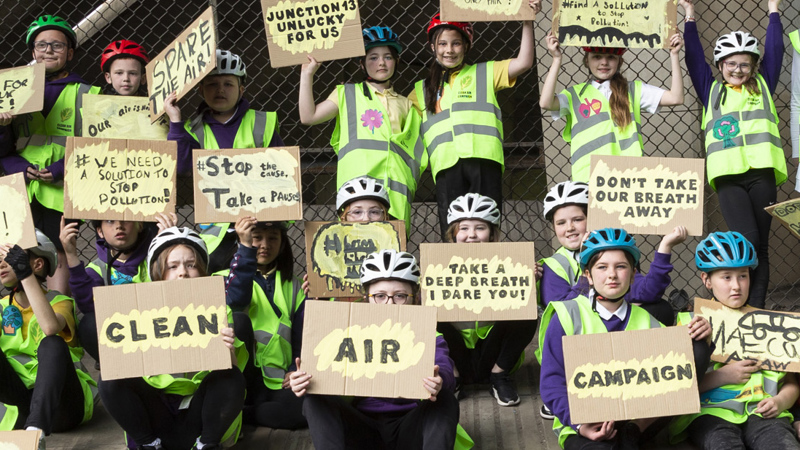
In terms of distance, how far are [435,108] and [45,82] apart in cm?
236

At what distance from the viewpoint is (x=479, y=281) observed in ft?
16.2

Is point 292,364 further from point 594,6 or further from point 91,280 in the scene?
point 594,6

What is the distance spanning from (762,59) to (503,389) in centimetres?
255

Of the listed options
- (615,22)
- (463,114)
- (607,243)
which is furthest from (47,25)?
(607,243)

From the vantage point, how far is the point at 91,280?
5020mm

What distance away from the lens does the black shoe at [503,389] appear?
5.25 meters

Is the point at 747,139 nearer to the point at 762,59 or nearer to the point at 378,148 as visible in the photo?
Result: the point at 762,59

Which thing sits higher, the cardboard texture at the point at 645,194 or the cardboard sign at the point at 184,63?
the cardboard sign at the point at 184,63

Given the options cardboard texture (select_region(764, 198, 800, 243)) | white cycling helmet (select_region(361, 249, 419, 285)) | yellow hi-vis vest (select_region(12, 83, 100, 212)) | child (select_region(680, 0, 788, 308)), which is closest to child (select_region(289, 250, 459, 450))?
white cycling helmet (select_region(361, 249, 419, 285))

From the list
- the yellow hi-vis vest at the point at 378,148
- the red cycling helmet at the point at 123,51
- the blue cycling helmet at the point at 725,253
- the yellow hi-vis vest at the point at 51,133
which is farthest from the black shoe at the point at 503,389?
the red cycling helmet at the point at 123,51

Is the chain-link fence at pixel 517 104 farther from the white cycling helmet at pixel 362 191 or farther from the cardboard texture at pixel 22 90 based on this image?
the white cycling helmet at pixel 362 191

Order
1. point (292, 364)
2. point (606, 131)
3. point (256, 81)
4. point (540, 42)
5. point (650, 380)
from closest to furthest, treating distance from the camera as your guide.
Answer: point (650, 380) < point (292, 364) < point (606, 131) < point (540, 42) < point (256, 81)

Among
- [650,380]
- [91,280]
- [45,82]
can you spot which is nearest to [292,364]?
[91,280]

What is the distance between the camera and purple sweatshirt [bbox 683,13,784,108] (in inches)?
231
